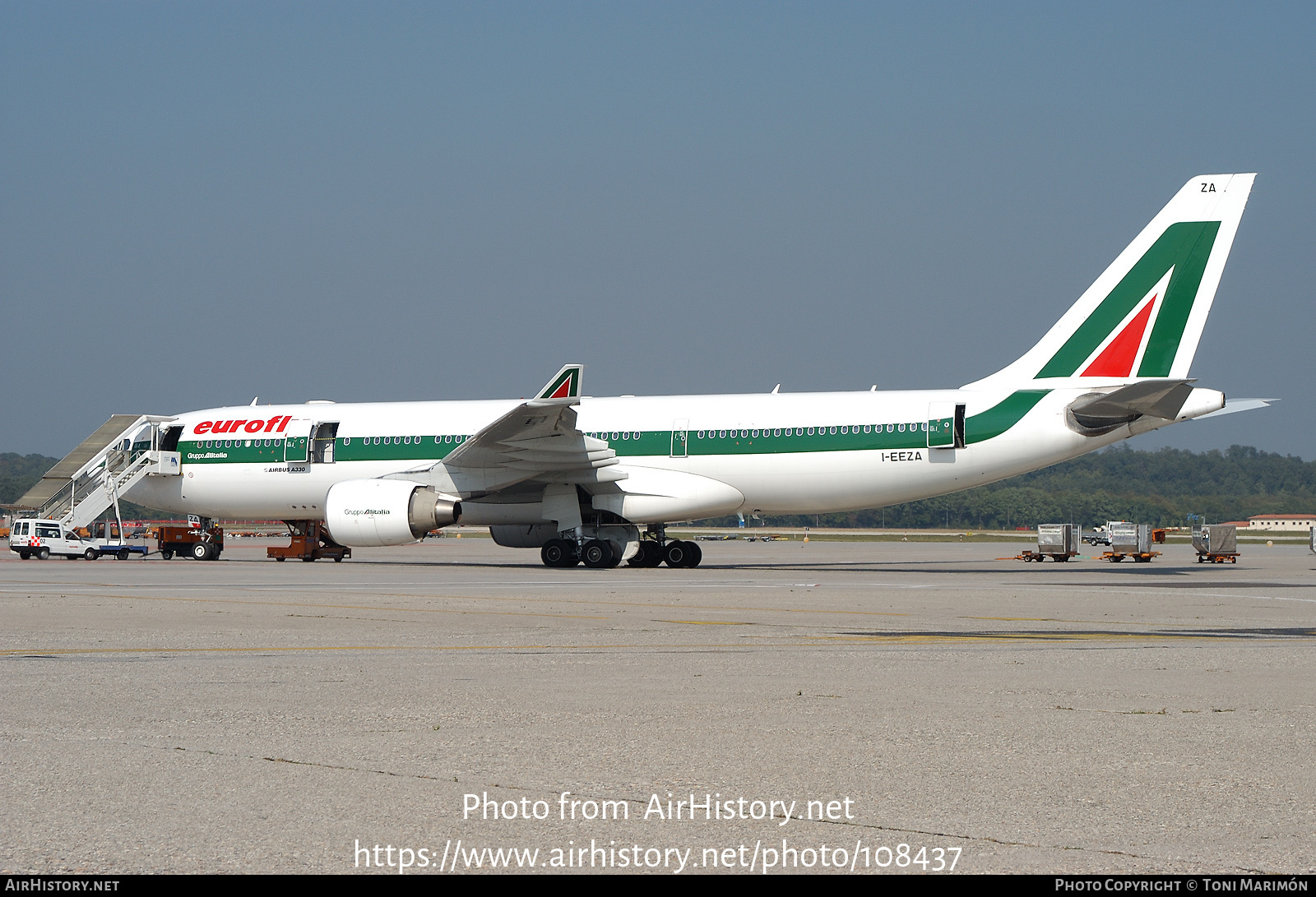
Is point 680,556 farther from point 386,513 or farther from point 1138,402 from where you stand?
point 1138,402

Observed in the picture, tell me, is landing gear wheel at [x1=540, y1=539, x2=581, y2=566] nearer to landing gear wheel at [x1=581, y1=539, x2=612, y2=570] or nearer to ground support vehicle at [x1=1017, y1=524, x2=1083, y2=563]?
landing gear wheel at [x1=581, y1=539, x2=612, y2=570]

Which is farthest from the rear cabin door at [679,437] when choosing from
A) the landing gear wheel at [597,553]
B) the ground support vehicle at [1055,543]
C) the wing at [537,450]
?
the ground support vehicle at [1055,543]

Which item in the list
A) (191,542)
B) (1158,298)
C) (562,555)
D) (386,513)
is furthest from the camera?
(191,542)

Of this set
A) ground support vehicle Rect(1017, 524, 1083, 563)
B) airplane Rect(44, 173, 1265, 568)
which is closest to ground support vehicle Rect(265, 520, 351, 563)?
airplane Rect(44, 173, 1265, 568)

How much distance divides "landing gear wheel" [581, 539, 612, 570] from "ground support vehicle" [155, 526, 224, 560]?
13.6 m

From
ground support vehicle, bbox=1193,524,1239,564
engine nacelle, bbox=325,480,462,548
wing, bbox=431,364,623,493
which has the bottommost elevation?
ground support vehicle, bbox=1193,524,1239,564

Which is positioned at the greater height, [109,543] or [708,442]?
[708,442]

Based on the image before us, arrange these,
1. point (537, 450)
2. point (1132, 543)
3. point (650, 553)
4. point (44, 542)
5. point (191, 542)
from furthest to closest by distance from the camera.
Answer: point (1132, 543)
point (191, 542)
point (44, 542)
point (650, 553)
point (537, 450)

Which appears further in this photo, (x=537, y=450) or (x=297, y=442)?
(x=297, y=442)

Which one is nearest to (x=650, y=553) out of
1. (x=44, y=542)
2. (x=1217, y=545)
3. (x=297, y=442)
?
(x=297, y=442)

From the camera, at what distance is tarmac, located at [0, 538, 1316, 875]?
479cm

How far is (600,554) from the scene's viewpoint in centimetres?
3022

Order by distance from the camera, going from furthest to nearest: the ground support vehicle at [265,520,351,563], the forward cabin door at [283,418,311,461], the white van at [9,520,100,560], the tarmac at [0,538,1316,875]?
1. the white van at [9,520,100,560]
2. the ground support vehicle at [265,520,351,563]
3. the forward cabin door at [283,418,311,461]
4. the tarmac at [0,538,1316,875]

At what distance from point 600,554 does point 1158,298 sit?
13.7 meters
